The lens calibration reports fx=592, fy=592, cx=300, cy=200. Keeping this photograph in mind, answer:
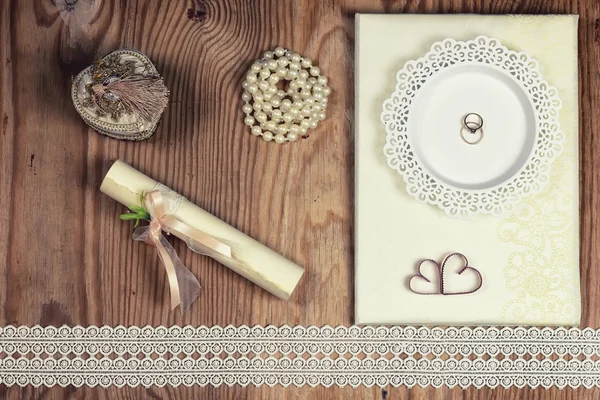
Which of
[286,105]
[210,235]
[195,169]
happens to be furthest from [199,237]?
[286,105]

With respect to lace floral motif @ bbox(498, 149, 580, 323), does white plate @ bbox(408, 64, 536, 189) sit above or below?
above

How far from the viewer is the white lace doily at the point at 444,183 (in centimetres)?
86

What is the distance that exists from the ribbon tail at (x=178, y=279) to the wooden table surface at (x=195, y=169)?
0.8 inches

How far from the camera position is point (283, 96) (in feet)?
2.88

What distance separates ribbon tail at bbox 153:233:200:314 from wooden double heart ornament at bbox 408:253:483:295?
322 millimetres

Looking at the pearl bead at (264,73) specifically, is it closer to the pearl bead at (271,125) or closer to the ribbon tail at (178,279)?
the pearl bead at (271,125)

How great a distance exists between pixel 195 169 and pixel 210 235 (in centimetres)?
12

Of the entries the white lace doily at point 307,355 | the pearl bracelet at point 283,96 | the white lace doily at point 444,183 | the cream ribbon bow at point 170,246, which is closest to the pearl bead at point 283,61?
the pearl bracelet at point 283,96

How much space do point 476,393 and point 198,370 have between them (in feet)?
1.36

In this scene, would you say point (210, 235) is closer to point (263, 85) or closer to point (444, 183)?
point (263, 85)

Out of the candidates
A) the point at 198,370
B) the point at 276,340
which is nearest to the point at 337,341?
the point at 276,340

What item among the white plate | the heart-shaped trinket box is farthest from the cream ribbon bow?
the white plate

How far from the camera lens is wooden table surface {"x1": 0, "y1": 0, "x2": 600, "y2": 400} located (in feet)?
2.91

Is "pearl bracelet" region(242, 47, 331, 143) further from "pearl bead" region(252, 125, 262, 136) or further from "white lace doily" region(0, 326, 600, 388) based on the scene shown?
"white lace doily" region(0, 326, 600, 388)
